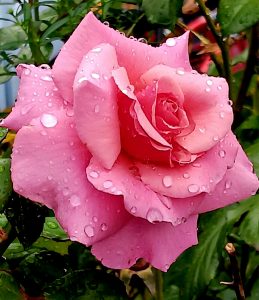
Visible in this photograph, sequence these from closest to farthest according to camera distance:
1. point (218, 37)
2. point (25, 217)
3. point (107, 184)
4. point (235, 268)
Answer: point (107, 184) < point (25, 217) < point (235, 268) < point (218, 37)

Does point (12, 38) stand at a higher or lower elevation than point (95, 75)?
lower

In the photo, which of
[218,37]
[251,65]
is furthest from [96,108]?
[251,65]

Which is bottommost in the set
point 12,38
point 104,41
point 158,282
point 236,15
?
point 158,282

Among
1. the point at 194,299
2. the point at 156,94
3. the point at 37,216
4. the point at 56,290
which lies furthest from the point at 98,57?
the point at 194,299

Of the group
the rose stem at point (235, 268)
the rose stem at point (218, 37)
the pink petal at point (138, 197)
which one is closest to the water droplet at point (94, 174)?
the pink petal at point (138, 197)

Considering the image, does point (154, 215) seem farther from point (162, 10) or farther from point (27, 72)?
point (162, 10)

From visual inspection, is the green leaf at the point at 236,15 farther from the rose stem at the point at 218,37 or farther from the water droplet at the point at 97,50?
the water droplet at the point at 97,50
